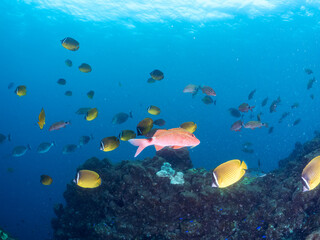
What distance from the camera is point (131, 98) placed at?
86125 mm

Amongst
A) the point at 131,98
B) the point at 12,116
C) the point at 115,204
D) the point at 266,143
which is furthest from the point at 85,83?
the point at 115,204

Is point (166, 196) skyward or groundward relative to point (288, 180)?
skyward

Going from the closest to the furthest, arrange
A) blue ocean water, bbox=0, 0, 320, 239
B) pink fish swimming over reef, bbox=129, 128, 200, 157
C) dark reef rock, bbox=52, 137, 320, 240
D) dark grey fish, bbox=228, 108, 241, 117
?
1. pink fish swimming over reef, bbox=129, 128, 200, 157
2. dark reef rock, bbox=52, 137, 320, 240
3. dark grey fish, bbox=228, 108, 241, 117
4. blue ocean water, bbox=0, 0, 320, 239

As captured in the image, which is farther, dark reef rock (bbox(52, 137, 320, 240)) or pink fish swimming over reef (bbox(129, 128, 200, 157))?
dark reef rock (bbox(52, 137, 320, 240))

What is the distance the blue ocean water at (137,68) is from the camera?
27.6 metres

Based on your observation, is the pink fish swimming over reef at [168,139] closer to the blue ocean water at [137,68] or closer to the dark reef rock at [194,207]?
the dark reef rock at [194,207]

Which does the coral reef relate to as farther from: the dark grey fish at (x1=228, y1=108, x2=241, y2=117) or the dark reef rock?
the dark grey fish at (x1=228, y1=108, x2=241, y2=117)

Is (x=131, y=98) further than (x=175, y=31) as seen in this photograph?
Yes

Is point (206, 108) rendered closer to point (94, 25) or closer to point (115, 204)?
point (94, 25)

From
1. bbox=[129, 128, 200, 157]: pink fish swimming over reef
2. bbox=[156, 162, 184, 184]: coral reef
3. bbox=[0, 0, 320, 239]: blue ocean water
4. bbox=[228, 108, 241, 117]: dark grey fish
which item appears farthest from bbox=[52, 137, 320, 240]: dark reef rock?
bbox=[228, 108, 241, 117]: dark grey fish

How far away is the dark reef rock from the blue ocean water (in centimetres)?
345

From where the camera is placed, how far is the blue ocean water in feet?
90.5

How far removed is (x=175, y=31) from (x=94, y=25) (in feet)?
44.3

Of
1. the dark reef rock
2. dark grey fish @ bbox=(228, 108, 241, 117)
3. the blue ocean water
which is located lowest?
the dark reef rock
